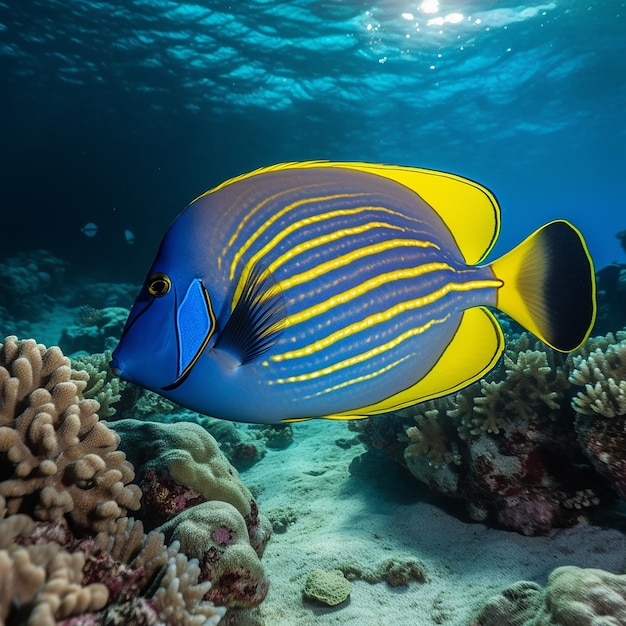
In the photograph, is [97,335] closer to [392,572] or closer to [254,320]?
[392,572]

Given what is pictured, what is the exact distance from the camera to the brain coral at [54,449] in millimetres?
2080

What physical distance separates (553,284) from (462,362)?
0.34 meters

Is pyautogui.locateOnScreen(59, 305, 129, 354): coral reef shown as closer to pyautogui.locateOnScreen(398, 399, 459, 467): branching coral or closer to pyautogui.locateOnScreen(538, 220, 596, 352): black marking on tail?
pyautogui.locateOnScreen(398, 399, 459, 467): branching coral

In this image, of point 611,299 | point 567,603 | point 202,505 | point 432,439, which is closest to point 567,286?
point 567,603

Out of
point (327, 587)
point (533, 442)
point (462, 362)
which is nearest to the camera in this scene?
point (462, 362)

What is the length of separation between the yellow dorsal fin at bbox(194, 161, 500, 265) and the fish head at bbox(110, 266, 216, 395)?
49cm

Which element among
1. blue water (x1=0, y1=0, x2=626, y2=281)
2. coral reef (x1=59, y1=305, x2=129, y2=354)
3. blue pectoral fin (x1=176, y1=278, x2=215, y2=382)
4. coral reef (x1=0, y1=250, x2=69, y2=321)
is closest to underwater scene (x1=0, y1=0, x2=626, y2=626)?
blue pectoral fin (x1=176, y1=278, x2=215, y2=382)

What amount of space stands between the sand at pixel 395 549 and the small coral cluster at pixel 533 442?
10.0 inches

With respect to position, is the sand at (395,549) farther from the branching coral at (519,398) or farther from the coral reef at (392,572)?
the branching coral at (519,398)

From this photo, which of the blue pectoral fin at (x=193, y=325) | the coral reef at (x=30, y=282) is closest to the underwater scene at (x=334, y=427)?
the blue pectoral fin at (x=193, y=325)

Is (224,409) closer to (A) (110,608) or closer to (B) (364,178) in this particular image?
(B) (364,178)

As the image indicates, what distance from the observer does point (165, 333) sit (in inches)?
39.8

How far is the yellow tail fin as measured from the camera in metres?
1.12

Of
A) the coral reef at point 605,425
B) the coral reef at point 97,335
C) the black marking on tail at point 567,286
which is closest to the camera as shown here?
the black marking on tail at point 567,286
